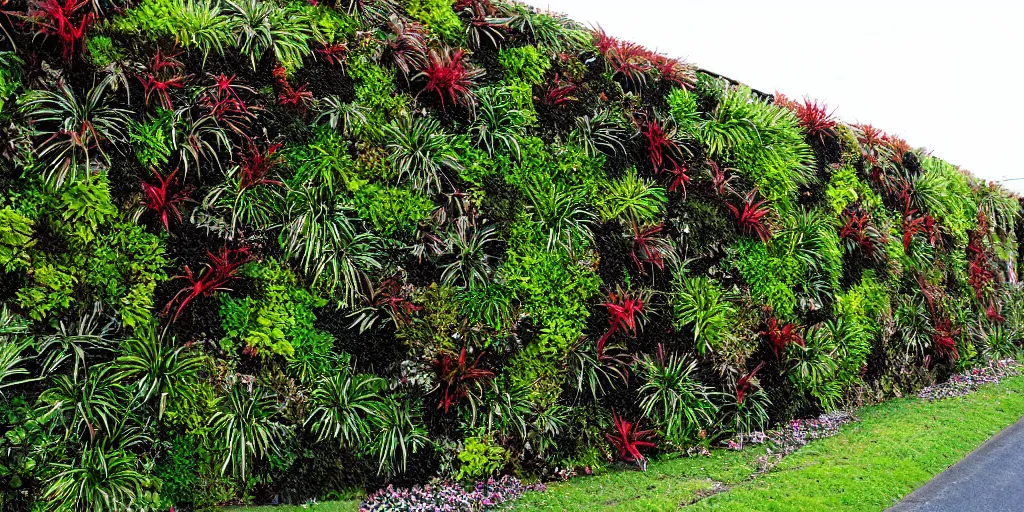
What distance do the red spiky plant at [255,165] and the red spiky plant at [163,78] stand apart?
59 cm

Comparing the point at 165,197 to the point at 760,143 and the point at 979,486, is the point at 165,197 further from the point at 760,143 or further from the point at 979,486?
the point at 979,486

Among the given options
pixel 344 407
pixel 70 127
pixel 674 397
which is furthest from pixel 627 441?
pixel 70 127

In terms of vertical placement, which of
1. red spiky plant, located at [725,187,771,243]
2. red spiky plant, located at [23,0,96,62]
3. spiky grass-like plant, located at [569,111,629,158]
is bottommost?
red spiky plant, located at [23,0,96,62]

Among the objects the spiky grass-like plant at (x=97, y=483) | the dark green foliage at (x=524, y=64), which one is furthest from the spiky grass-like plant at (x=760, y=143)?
the spiky grass-like plant at (x=97, y=483)

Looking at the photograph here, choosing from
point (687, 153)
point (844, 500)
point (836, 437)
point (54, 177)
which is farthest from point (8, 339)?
point (836, 437)

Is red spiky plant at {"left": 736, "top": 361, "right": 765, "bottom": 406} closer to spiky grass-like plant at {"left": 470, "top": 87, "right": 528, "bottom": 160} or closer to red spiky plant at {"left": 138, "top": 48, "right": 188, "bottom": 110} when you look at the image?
spiky grass-like plant at {"left": 470, "top": 87, "right": 528, "bottom": 160}

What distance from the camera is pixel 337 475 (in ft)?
16.0

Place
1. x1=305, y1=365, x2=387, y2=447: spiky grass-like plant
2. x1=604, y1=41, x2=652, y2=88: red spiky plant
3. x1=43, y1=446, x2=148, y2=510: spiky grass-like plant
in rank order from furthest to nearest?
x1=604, y1=41, x2=652, y2=88: red spiky plant, x1=305, y1=365, x2=387, y2=447: spiky grass-like plant, x1=43, y1=446, x2=148, y2=510: spiky grass-like plant

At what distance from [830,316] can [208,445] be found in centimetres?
678

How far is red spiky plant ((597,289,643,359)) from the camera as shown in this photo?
605 cm

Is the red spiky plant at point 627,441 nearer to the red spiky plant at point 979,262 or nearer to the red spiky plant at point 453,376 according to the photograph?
the red spiky plant at point 453,376

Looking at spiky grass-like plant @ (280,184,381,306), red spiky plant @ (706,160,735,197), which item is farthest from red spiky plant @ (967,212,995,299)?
spiky grass-like plant @ (280,184,381,306)

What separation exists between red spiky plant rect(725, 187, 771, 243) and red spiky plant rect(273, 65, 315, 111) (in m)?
4.53

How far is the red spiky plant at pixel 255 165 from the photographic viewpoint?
16.2ft
